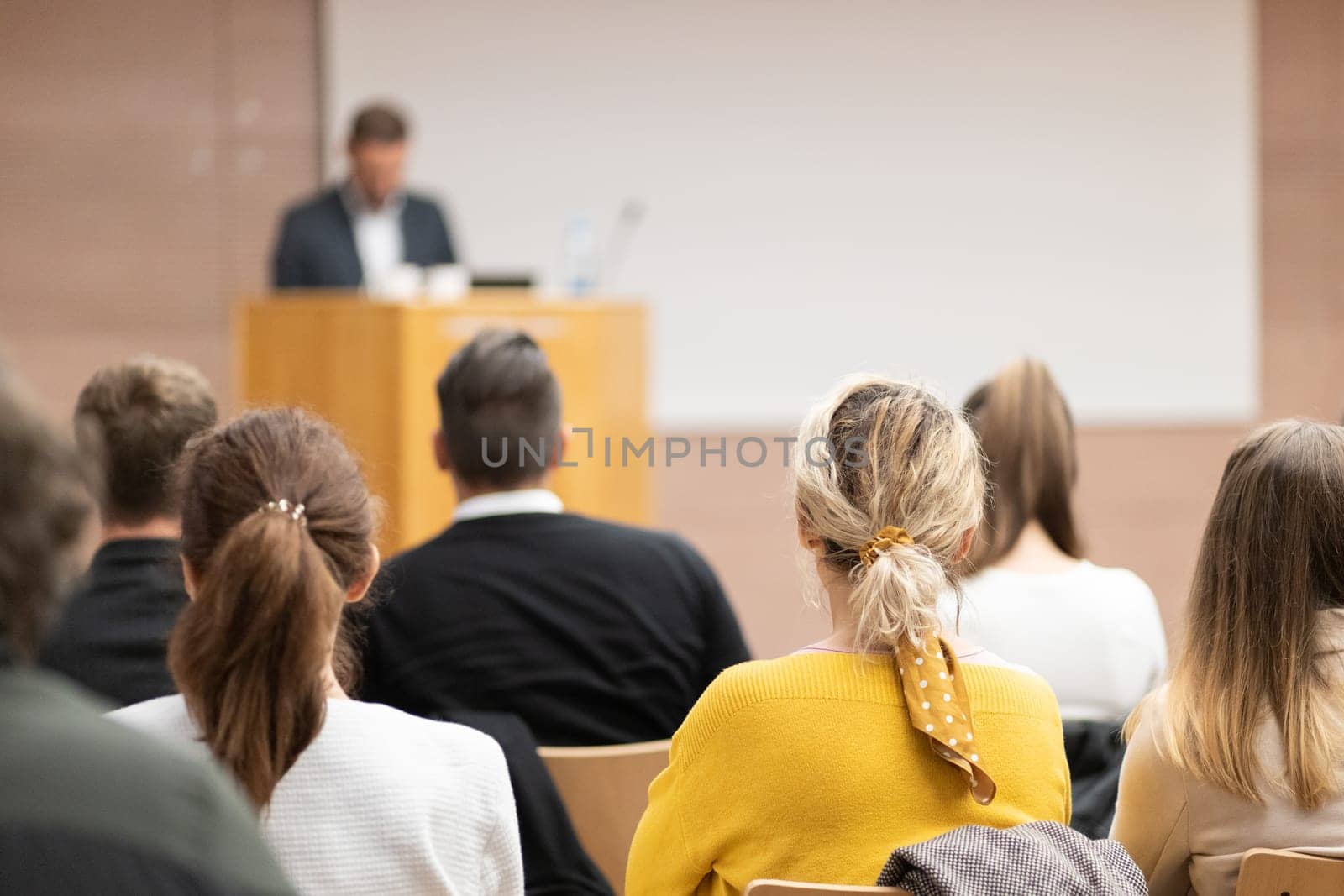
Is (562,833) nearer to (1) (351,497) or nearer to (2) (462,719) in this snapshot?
(2) (462,719)

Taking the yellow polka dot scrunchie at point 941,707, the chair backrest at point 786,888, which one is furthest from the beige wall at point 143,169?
the chair backrest at point 786,888

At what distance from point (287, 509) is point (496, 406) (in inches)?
36.1

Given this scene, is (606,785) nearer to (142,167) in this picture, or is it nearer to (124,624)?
(124,624)

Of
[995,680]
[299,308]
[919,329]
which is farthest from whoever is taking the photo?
[919,329]

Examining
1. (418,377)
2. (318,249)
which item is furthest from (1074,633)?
(318,249)

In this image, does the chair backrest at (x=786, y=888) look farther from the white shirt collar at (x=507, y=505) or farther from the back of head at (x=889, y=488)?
the white shirt collar at (x=507, y=505)

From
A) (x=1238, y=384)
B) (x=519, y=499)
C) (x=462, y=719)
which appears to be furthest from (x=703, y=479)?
(x=462, y=719)

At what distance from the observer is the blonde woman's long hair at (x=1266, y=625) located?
1.64 metres

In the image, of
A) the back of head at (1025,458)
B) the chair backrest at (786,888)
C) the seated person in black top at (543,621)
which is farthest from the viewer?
the back of head at (1025,458)

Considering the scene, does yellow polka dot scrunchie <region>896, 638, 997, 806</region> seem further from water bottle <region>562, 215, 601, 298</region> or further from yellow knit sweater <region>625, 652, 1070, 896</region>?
water bottle <region>562, 215, 601, 298</region>

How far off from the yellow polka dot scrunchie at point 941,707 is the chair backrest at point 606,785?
1.88 ft

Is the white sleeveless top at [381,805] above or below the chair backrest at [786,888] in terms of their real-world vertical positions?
above

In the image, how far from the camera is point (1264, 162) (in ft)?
21.5

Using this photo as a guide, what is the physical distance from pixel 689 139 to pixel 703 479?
51.0 inches
